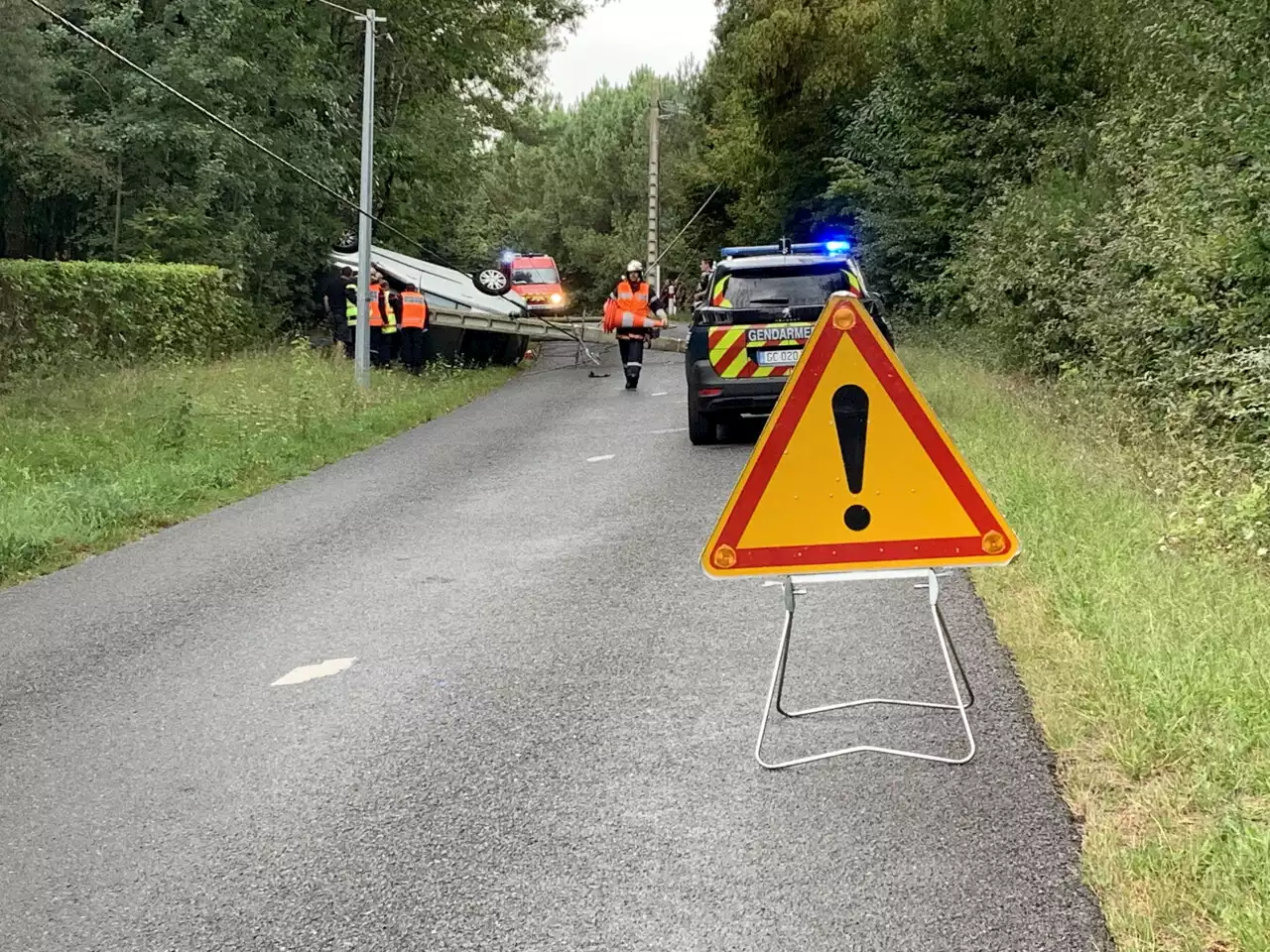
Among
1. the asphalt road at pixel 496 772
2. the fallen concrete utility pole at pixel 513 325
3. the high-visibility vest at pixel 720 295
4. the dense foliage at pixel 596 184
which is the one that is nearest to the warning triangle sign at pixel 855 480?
the asphalt road at pixel 496 772

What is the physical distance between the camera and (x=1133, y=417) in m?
10.5

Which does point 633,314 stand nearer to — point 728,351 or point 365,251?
point 365,251

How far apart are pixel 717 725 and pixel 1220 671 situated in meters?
1.73

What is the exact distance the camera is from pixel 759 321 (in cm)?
1238

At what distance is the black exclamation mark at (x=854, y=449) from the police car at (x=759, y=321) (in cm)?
801

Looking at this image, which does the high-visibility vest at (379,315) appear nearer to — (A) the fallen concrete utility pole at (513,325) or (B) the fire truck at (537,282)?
A: (A) the fallen concrete utility pole at (513,325)

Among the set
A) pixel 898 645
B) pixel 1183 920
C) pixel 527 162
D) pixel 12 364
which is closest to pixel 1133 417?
pixel 898 645

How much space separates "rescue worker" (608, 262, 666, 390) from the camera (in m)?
18.6

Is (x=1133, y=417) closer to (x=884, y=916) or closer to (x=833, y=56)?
(x=884, y=916)

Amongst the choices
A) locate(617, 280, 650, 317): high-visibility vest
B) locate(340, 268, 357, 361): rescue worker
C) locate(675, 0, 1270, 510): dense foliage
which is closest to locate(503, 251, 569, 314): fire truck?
locate(675, 0, 1270, 510): dense foliage

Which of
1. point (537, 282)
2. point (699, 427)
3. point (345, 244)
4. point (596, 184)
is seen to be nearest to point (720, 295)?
point (699, 427)

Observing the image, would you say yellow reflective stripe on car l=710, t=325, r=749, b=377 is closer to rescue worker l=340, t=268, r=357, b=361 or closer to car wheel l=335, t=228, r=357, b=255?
rescue worker l=340, t=268, r=357, b=361

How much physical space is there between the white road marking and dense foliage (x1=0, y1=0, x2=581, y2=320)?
1631 centimetres

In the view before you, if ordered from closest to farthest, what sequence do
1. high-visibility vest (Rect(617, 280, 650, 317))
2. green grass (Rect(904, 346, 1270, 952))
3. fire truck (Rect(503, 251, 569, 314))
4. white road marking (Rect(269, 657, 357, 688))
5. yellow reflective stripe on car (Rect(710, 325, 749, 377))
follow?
green grass (Rect(904, 346, 1270, 952)) → white road marking (Rect(269, 657, 357, 688)) → yellow reflective stripe on car (Rect(710, 325, 749, 377)) → high-visibility vest (Rect(617, 280, 650, 317)) → fire truck (Rect(503, 251, 569, 314))
